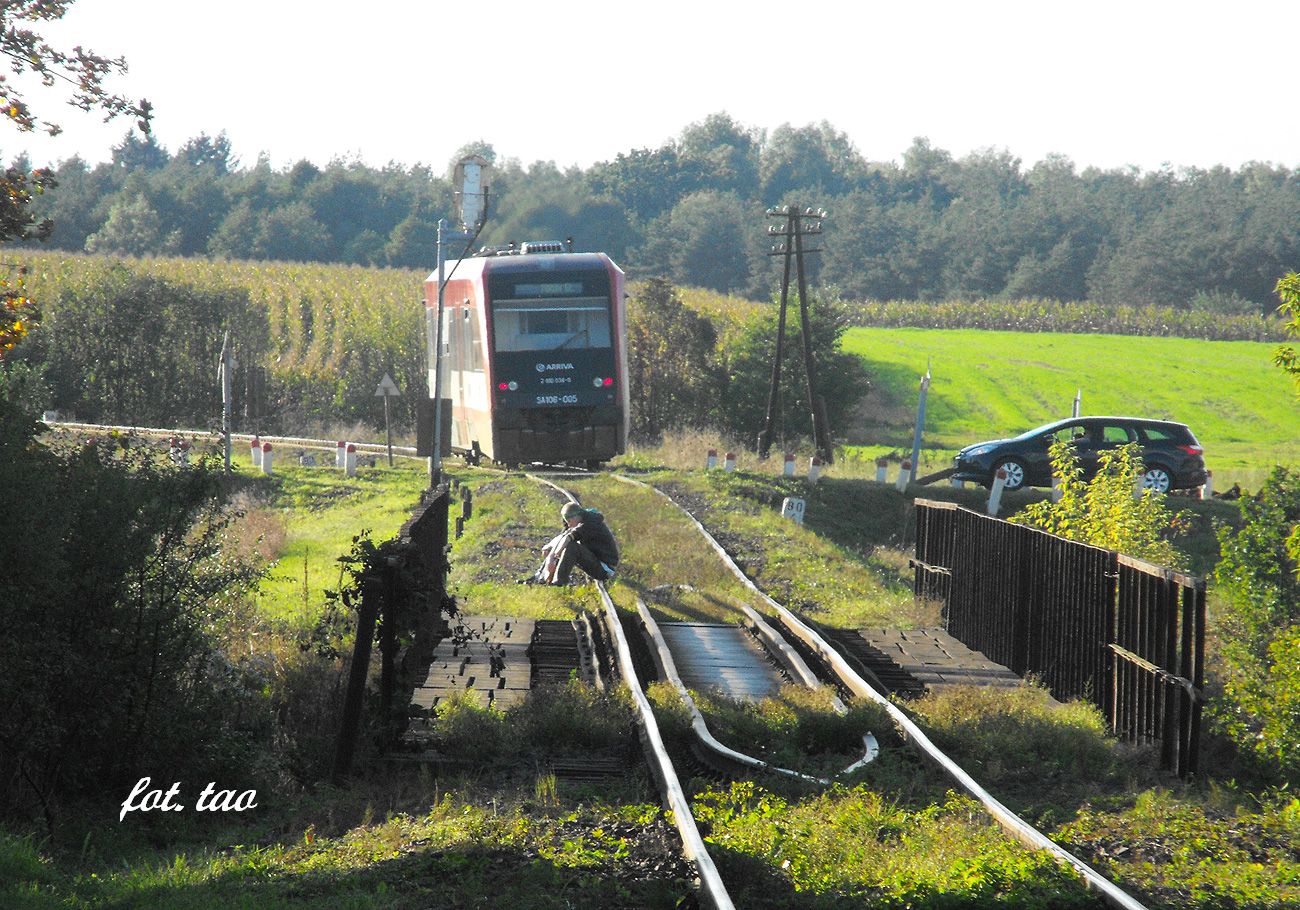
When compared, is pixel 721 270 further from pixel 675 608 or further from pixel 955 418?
pixel 675 608

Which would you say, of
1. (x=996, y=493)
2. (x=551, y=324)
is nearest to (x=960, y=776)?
(x=996, y=493)

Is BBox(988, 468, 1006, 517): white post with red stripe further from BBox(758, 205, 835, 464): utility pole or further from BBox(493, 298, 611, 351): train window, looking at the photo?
BBox(758, 205, 835, 464): utility pole

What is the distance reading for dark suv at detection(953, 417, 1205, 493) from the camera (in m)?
26.6

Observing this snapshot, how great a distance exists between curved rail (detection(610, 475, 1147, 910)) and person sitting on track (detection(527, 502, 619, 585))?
2415 mm

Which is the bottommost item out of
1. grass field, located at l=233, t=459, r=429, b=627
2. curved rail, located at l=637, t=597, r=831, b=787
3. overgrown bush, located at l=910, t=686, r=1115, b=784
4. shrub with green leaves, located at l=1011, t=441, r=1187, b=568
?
grass field, located at l=233, t=459, r=429, b=627

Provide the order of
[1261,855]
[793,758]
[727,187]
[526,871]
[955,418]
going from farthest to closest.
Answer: [727,187] < [955,418] < [793,758] < [1261,855] < [526,871]

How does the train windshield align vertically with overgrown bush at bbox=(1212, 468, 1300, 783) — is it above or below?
above

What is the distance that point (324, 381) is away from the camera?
47.3 metres

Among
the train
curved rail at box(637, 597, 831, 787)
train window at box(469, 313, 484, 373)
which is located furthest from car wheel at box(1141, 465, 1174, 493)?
curved rail at box(637, 597, 831, 787)

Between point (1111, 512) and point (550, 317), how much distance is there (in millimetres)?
13831

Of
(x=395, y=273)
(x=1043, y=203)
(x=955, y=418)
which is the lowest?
(x=955, y=418)

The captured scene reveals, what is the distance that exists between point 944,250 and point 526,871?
94103 mm

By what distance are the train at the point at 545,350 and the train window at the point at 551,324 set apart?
0.06 ft

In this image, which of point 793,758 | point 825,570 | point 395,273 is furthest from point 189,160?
point 793,758
